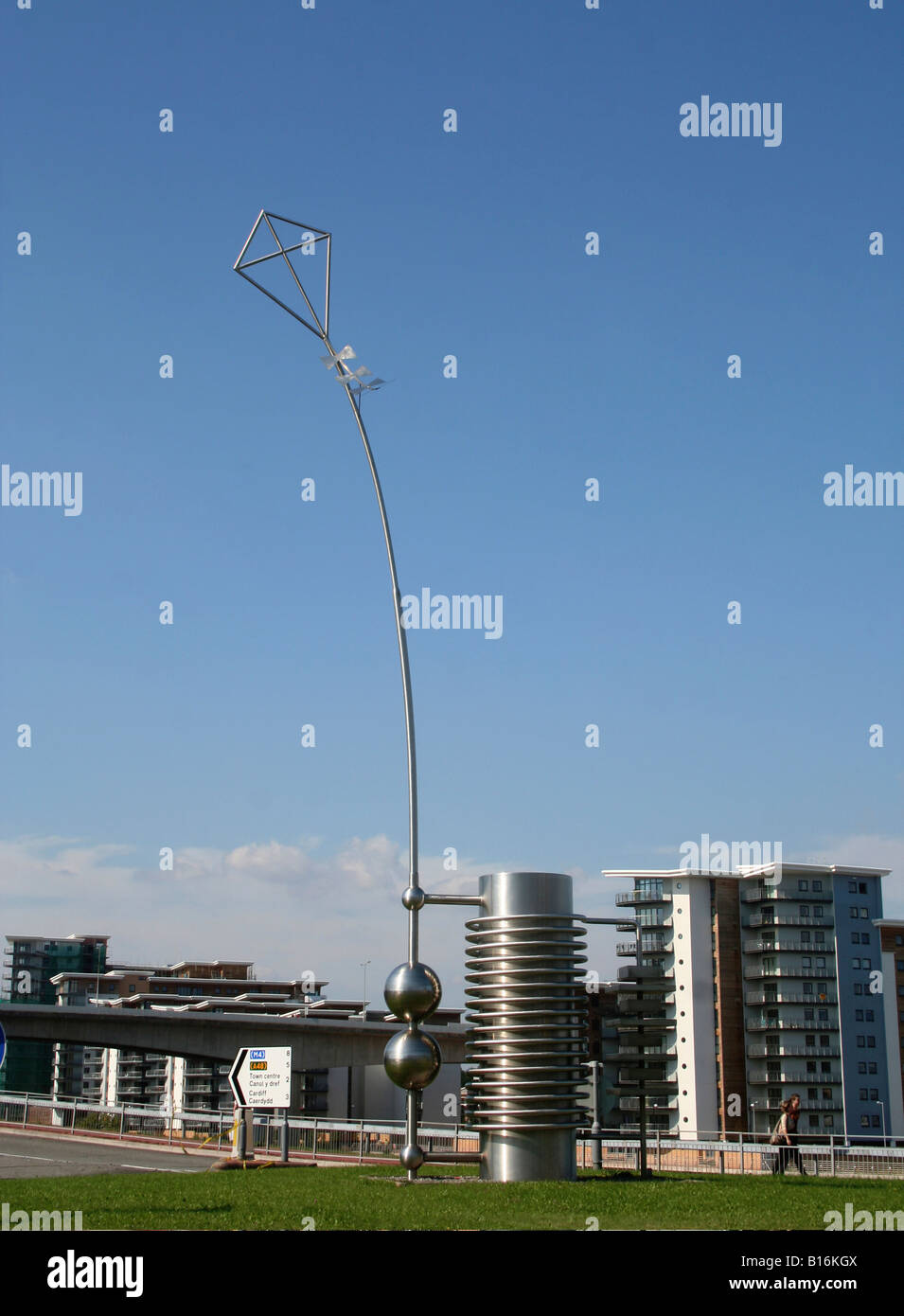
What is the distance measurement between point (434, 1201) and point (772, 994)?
319 feet

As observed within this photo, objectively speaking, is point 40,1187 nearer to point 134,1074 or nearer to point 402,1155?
point 402,1155

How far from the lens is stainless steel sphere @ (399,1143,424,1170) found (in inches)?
694

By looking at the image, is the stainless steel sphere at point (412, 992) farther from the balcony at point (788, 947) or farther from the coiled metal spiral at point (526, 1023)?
the balcony at point (788, 947)

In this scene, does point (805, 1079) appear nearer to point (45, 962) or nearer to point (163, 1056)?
point (163, 1056)

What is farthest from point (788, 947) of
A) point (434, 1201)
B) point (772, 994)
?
point (434, 1201)

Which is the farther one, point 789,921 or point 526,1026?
point 789,921

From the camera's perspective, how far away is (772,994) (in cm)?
10544

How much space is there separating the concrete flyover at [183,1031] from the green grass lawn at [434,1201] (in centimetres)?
5893

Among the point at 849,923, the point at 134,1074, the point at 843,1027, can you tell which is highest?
the point at 849,923

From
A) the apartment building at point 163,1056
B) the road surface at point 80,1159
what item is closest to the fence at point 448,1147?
the road surface at point 80,1159
